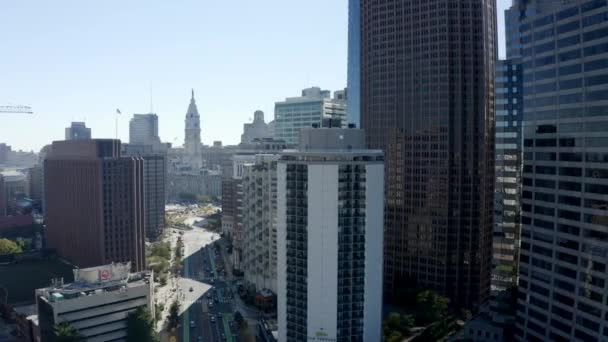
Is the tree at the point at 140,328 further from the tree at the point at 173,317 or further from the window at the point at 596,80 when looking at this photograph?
the window at the point at 596,80

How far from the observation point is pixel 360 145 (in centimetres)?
9538

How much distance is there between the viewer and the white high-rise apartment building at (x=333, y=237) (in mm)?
90000

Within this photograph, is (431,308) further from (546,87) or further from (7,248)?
(7,248)

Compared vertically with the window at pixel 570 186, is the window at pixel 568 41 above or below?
above

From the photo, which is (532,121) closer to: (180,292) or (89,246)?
(180,292)

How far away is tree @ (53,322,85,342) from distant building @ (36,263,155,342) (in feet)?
4.77

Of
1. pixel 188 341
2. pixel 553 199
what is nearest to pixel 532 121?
pixel 553 199

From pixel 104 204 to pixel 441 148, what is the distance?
9965 cm

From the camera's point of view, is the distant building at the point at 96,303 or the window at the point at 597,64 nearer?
the window at the point at 597,64

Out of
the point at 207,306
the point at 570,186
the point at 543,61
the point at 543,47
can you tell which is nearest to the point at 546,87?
the point at 543,61

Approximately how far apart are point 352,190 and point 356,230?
691 centimetres

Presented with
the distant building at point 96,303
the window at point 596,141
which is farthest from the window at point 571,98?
the distant building at point 96,303

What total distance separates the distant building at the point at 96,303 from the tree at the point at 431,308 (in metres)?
57.5

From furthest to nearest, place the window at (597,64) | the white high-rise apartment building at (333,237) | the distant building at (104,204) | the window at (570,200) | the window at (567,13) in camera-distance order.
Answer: the distant building at (104,204) → the white high-rise apartment building at (333,237) → the window at (567,13) → the window at (570,200) → the window at (597,64)
